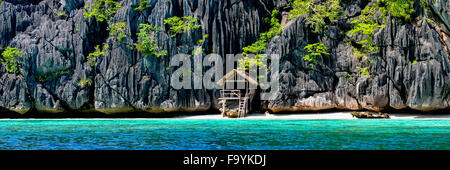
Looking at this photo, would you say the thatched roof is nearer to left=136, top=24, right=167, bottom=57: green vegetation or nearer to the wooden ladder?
the wooden ladder

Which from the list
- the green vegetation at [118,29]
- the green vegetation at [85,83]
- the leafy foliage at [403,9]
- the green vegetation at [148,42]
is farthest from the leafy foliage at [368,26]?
the green vegetation at [85,83]

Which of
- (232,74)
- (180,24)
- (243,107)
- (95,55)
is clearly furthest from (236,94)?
(95,55)

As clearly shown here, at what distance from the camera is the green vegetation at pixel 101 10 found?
24.2 meters

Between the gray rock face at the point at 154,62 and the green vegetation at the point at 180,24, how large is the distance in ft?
1.14

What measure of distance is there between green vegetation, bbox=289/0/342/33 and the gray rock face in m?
0.53

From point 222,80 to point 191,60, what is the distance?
2.63m

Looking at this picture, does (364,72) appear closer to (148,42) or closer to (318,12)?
(318,12)

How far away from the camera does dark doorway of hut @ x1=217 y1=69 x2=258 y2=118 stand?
70.6ft

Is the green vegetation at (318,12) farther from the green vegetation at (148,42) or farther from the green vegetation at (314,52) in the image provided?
the green vegetation at (148,42)

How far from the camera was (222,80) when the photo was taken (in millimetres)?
22094

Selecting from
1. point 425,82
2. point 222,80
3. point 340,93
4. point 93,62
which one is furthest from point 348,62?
point 93,62

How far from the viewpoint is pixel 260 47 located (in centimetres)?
2367

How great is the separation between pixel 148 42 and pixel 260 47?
7.10 m
